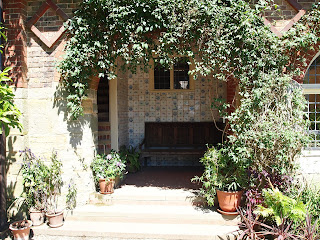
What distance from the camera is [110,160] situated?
529cm

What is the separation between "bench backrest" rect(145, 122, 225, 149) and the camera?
7461 millimetres

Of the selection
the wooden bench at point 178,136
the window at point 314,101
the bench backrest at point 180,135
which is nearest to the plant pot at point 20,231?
the wooden bench at point 178,136

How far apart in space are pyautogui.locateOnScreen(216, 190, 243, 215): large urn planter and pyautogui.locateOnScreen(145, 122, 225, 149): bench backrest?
3.23m

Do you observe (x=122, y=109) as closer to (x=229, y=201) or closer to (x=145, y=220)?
(x=145, y=220)

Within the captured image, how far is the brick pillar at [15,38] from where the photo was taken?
4.42 metres

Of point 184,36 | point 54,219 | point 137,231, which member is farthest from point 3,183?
point 184,36

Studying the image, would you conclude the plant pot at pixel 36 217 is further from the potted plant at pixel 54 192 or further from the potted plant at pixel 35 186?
the potted plant at pixel 54 192

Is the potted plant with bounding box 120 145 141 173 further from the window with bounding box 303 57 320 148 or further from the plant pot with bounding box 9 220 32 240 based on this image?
the window with bounding box 303 57 320 148

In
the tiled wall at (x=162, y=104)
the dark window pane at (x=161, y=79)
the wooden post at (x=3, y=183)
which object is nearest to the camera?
the wooden post at (x=3, y=183)

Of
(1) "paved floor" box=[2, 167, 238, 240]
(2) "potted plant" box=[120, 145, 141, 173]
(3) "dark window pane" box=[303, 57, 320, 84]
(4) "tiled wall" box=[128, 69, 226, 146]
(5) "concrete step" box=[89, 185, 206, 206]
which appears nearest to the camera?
(1) "paved floor" box=[2, 167, 238, 240]

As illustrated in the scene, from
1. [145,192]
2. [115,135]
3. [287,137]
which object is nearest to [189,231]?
[145,192]

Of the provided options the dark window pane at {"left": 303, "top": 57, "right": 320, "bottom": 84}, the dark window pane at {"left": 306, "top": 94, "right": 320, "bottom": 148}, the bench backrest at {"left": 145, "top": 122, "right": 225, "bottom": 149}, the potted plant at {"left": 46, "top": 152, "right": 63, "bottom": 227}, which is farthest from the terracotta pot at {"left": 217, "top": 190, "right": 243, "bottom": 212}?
the bench backrest at {"left": 145, "top": 122, "right": 225, "bottom": 149}

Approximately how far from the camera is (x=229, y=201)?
4.14m

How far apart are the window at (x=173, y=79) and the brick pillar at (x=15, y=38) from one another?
3879 mm
